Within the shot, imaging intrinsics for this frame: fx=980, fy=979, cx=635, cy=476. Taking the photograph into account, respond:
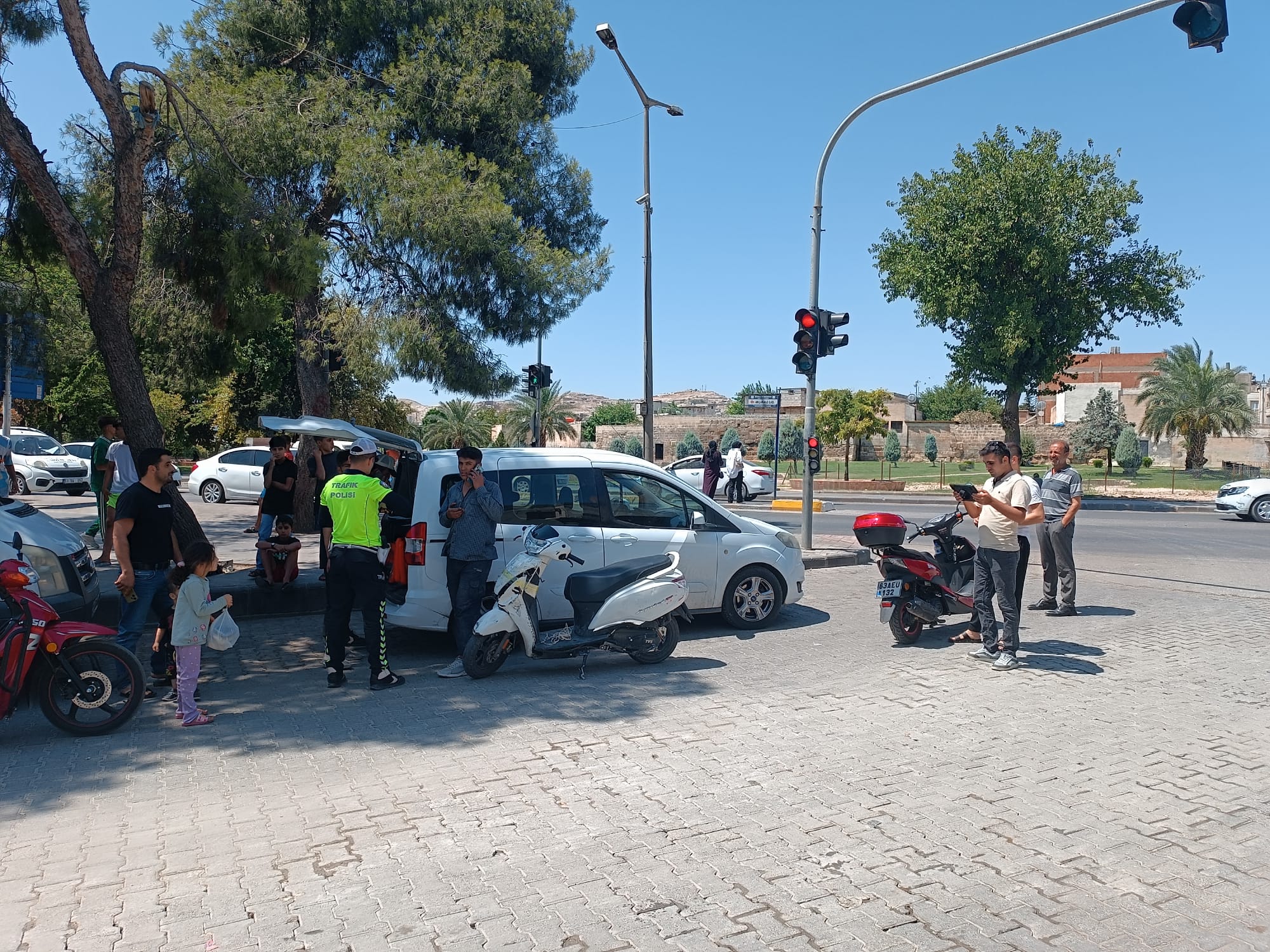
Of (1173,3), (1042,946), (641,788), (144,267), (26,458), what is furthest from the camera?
(26,458)

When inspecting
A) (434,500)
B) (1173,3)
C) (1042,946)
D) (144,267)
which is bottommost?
(1042,946)

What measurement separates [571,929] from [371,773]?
2.06m

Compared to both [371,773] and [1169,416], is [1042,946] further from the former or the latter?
[1169,416]

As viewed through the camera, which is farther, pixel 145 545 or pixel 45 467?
pixel 45 467

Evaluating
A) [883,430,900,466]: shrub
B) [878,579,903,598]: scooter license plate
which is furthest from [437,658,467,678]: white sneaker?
[883,430,900,466]: shrub

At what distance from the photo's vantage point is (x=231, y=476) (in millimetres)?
22672

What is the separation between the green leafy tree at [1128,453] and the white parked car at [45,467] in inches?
1577

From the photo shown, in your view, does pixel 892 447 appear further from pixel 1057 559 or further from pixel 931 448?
pixel 1057 559

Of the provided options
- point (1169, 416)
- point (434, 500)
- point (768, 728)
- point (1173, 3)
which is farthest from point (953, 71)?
point (1169, 416)

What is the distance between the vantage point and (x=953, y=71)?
1151 centimetres

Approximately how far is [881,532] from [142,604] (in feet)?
19.3

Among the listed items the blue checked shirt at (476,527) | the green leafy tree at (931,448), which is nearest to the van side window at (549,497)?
the blue checked shirt at (476,527)

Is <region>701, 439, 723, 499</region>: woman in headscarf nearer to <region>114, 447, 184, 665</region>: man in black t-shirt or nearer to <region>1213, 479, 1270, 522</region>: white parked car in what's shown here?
<region>1213, 479, 1270, 522</region>: white parked car

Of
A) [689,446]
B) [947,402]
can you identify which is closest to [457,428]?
[689,446]
